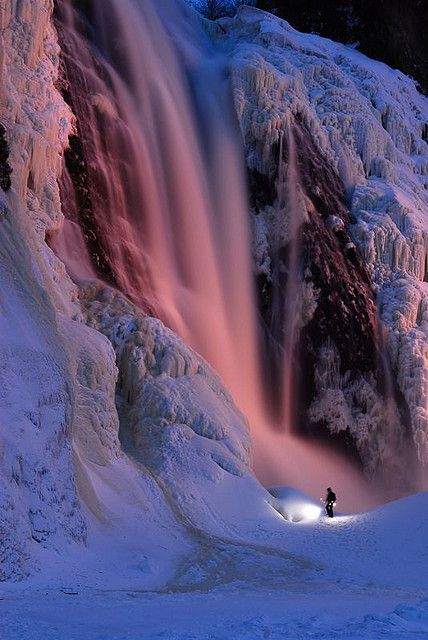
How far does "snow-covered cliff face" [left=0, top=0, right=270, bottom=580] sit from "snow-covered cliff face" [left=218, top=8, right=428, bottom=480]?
8.43 meters

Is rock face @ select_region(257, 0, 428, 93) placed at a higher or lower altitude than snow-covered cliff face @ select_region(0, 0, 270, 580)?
higher

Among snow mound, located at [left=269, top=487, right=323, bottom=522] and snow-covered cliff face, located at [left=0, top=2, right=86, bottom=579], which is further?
snow mound, located at [left=269, top=487, right=323, bottom=522]

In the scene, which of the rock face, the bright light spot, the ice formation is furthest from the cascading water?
the rock face

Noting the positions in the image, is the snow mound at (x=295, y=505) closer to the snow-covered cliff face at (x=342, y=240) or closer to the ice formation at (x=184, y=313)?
the ice formation at (x=184, y=313)

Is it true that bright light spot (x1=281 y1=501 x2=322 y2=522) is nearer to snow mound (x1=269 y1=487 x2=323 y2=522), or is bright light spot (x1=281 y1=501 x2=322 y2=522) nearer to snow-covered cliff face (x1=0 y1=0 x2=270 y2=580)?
snow mound (x1=269 y1=487 x2=323 y2=522)

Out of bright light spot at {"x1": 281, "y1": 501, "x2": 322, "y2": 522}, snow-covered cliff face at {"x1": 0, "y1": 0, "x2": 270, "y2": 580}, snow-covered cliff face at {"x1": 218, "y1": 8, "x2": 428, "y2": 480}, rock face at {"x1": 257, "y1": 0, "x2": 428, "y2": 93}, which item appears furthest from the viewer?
rock face at {"x1": 257, "y1": 0, "x2": 428, "y2": 93}

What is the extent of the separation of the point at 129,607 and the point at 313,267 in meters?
20.3

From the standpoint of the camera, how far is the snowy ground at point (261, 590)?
19.6 ft

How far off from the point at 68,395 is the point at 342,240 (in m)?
17.7

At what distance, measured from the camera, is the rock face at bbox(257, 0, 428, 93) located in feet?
123

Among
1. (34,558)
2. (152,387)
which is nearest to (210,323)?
(152,387)

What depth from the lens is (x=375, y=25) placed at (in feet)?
125

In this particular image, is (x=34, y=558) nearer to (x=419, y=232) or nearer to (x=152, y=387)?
(x=152, y=387)

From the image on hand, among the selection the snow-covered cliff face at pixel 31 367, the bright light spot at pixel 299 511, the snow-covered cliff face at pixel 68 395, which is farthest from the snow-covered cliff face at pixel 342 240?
the snow-covered cliff face at pixel 31 367
